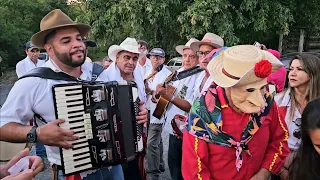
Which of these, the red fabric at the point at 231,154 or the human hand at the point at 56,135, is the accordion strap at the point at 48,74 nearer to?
the human hand at the point at 56,135

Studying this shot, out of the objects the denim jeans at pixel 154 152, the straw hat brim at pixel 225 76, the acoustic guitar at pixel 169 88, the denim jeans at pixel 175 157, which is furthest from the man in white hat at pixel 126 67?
the straw hat brim at pixel 225 76

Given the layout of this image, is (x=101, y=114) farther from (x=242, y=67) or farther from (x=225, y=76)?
(x=242, y=67)

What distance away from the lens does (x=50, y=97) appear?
8.34 ft

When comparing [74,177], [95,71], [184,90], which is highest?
[95,71]

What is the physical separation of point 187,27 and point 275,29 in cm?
356

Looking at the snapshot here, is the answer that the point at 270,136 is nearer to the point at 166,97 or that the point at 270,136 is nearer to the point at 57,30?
the point at 166,97

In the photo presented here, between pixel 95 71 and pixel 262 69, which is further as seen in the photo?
pixel 95 71

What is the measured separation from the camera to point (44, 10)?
28984 mm

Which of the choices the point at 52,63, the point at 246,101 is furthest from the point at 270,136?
the point at 52,63

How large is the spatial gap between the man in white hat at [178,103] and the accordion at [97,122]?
0.87 meters

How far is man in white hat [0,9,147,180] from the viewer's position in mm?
2381

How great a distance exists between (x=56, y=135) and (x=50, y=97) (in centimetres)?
35

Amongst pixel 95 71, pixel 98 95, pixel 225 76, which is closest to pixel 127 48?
pixel 95 71

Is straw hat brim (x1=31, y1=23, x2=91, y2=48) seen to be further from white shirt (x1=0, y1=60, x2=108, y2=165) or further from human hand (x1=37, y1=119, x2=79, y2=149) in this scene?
human hand (x1=37, y1=119, x2=79, y2=149)
